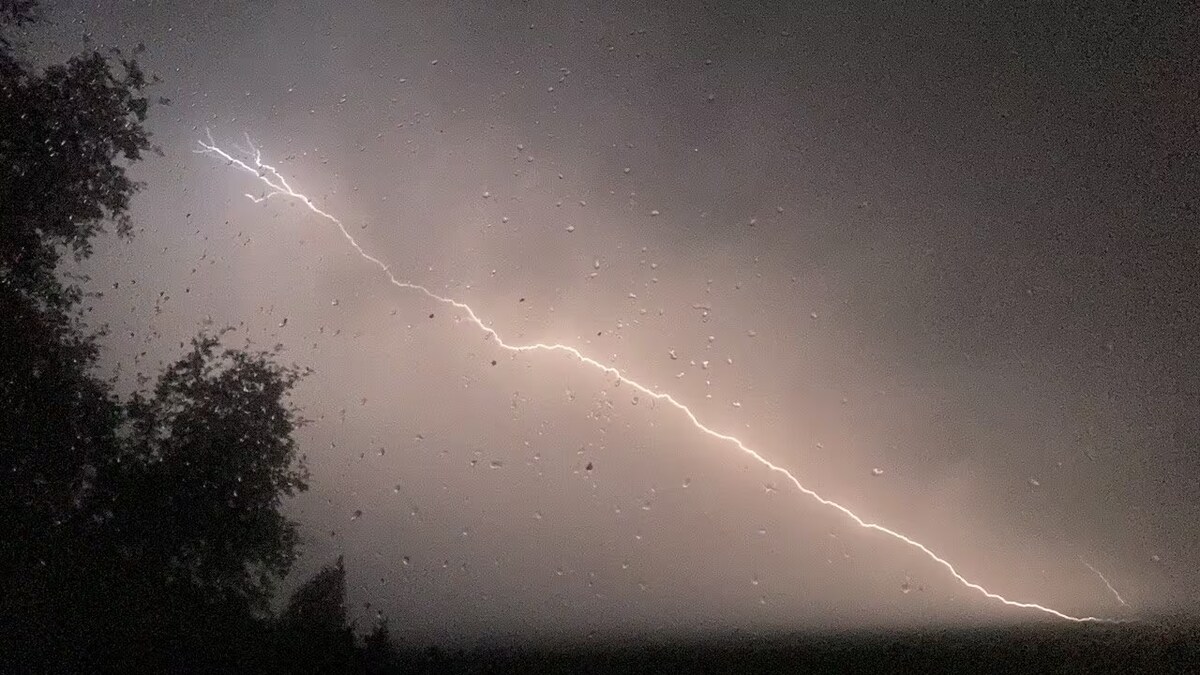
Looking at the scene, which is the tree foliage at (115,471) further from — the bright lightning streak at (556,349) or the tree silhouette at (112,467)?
the bright lightning streak at (556,349)

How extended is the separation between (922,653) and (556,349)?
1061 millimetres

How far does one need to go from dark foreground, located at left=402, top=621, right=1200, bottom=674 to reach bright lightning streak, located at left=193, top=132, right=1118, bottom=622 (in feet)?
0.21

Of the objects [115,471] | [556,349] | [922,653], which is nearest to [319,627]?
[115,471]

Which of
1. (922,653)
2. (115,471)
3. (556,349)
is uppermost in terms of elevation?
(556,349)

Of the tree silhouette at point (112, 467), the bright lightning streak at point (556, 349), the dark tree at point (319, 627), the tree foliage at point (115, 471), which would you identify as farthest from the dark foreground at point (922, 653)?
the tree silhouette at point (112, 467)

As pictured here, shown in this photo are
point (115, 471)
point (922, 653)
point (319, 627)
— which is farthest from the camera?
point (115, 471)

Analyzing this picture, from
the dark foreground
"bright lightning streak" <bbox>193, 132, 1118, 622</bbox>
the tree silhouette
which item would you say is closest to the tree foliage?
the tree silhouette

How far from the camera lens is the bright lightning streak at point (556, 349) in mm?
1509

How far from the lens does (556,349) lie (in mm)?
1669

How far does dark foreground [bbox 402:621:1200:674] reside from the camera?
1483 mm

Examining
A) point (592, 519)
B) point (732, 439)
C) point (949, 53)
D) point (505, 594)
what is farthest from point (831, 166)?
point (505, 594)

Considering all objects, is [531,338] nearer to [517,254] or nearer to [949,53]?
[517,254]

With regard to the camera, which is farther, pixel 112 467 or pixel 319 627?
pixel 112 467

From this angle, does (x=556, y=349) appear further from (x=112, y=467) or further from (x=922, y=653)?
(x=112, y=467)
